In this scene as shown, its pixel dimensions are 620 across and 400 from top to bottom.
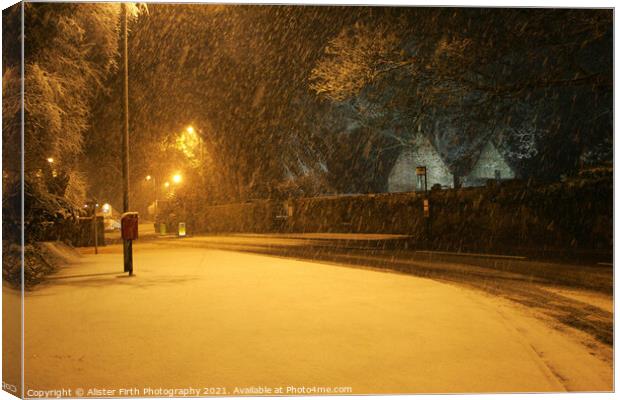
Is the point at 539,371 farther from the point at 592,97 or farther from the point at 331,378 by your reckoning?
the point at 592,97

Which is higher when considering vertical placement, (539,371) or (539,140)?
(539,140)

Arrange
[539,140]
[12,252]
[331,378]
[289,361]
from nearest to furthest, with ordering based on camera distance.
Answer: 1. [331,378]
2. [289,361]
3. [12,252]
4. [539,140]

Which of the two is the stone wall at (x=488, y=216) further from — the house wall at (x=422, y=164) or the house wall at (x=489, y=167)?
the house wall at (x=489, y=167)

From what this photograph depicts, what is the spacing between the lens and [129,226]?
411 inches

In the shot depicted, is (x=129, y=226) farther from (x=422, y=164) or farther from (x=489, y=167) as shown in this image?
(x=489, y=167)

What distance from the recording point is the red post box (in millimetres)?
10352

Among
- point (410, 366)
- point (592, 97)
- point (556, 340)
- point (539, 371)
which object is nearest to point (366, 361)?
point (410, 366)

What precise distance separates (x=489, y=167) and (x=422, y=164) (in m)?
4.27

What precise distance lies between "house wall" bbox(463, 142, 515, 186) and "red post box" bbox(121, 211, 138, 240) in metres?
27.9

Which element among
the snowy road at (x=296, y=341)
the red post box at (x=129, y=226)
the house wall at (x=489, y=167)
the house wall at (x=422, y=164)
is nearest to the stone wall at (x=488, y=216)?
the house wall at (x=422, y=164)

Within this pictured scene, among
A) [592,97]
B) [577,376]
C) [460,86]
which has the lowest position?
[577,376]

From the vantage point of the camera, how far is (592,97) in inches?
836

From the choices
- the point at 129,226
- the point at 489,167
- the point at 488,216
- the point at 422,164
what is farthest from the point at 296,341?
the point at 489,167

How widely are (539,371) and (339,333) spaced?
2009mm
